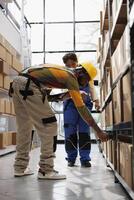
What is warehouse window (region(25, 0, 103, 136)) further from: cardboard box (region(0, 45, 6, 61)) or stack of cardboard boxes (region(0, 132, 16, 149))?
cardboard box (region(0, 45, 6, 61))

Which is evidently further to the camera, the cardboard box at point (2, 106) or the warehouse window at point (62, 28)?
the warehouse window at point (62, 28)

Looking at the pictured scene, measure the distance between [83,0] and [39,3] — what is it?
133 cm

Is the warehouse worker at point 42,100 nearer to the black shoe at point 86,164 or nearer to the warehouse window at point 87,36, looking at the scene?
the black shoe at point 86,164

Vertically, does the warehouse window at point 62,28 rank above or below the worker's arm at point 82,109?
above

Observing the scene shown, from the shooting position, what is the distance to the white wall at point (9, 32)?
7.35m

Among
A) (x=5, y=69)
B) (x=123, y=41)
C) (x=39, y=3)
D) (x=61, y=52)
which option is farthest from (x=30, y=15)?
(x=123, y=41)

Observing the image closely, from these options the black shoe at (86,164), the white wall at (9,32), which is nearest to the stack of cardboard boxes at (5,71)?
the white wall at (9,32)

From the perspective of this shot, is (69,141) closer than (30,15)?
Yes

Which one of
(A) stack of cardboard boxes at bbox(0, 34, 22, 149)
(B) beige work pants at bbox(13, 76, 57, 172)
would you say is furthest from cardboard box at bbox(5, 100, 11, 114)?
(B) beige work pants at bbox(13, 76, 57, 172)

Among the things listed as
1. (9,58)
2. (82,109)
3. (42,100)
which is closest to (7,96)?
A: (9,58)

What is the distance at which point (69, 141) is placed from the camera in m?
3.92

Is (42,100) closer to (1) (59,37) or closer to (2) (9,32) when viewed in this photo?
(2) (9,32)

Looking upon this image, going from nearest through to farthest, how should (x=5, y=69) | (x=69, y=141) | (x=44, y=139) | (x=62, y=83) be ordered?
→ (x=62, y=83), (x=44, y=139), (x=69, y=141), (x=5, y=69)

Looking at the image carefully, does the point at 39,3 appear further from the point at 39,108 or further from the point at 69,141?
the point at 39,108
